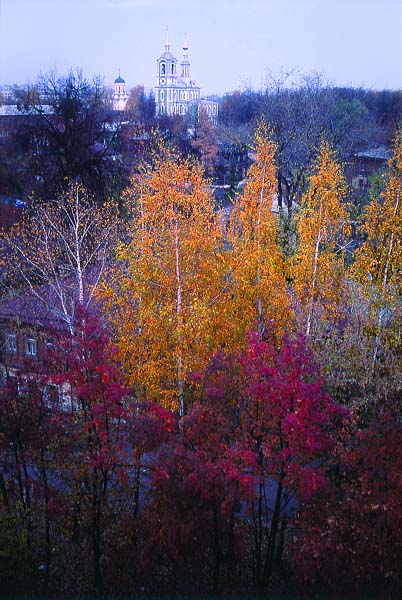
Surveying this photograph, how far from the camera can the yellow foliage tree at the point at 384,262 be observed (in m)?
10.5

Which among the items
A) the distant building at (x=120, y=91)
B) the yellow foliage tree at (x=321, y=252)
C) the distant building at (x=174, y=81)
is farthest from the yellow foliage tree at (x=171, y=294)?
the distant building at (x=174, y=81)

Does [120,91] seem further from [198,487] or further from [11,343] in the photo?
[198,487]

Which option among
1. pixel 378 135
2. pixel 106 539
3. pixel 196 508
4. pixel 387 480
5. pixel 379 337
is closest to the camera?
pixel 387 480

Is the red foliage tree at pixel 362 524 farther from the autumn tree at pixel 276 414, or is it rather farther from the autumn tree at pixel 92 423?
the autumn tree at pixel 92 423

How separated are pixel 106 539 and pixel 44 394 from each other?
221 cm

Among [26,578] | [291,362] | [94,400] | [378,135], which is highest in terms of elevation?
[378,135]

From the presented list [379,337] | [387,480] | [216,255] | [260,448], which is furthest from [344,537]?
[216,255]

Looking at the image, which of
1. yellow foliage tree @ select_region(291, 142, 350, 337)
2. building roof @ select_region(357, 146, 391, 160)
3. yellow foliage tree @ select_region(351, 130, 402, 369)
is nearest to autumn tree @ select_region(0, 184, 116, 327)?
yellow foliage tree @ select_region(291, 142, 350, 337)

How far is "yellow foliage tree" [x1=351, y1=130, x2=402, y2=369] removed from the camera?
1052 centimetres

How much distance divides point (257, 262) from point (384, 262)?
2.55 m

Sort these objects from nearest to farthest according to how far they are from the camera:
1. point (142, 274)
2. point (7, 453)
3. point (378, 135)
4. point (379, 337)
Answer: point (7, 453), point (142, 274), point (379, 337), point (378, 135)

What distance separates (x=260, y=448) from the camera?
6.38m

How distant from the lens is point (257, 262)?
10398mm

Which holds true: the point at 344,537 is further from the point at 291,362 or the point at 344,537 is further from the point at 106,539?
the point at 106,539
